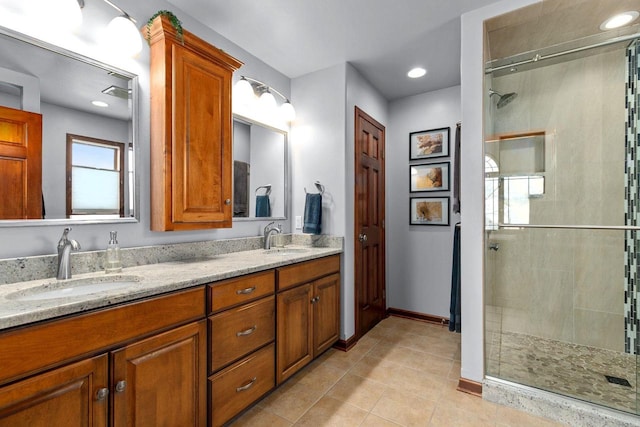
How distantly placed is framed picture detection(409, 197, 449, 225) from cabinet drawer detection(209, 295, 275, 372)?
83.3 inches

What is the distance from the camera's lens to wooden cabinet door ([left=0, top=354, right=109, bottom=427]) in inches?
34.6

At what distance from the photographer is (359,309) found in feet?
9.28

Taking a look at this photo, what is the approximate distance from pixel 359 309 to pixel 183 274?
1.84m

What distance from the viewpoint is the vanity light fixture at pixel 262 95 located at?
7.71 feet

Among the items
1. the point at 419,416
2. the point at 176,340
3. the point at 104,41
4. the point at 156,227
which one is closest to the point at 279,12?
the point at 104,41

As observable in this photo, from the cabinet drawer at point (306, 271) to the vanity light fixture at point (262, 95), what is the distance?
139cm

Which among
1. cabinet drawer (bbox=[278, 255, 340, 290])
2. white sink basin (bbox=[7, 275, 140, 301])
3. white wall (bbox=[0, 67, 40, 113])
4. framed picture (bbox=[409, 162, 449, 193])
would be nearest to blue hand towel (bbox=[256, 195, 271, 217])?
cabinet drawer (bbox=[278, 255, 340, 290])

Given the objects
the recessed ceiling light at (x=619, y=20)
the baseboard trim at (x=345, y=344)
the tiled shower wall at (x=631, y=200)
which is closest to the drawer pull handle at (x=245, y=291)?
the baseboard trim at (x=345, y=344)

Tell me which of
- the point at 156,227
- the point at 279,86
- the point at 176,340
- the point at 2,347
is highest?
the point at 279,86

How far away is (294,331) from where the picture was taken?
6.70 feet

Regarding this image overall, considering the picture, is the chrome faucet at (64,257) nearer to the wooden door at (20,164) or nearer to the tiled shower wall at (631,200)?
the wooden door at (20,164)

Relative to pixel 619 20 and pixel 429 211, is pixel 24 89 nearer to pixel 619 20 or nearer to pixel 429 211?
pixel 429 211

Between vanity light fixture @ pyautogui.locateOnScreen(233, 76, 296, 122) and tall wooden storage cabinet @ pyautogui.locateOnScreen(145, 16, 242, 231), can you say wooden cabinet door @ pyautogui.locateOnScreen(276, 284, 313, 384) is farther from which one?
vanity light fixture @ pyautogui.locateOnScreen(233, 76, 296, 122)

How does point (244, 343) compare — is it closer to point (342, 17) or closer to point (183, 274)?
point (183, 274)
